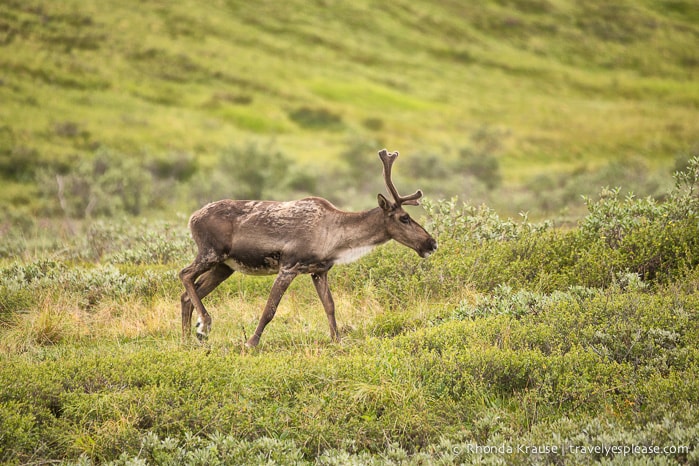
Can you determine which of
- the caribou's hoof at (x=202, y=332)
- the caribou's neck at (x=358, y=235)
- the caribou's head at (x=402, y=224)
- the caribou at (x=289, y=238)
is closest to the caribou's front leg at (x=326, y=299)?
the caribou at (x=289, y=238)

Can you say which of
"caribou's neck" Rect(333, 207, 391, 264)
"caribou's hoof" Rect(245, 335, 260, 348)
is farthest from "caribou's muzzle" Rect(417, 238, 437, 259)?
"caribou's hoof" Rect(245, 335, 260, 348)

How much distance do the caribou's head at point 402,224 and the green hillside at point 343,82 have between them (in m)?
24.6

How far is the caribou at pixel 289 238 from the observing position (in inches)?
343

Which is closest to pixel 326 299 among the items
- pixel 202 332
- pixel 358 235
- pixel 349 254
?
pixel 349 254

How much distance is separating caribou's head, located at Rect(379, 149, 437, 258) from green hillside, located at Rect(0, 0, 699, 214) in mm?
24630

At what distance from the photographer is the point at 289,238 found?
28.7ft

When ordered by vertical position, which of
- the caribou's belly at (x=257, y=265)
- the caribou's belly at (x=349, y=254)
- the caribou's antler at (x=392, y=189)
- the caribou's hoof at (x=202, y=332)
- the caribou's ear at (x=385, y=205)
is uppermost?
the caribou's antler at (x=392, y=189)

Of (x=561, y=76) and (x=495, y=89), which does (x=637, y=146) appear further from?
(x=561, y=76)

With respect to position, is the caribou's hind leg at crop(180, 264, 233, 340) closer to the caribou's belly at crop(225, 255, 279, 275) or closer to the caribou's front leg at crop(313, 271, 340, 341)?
the caribou's belly at crop(225, 255, 279, 275)

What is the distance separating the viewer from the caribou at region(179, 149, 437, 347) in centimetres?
872

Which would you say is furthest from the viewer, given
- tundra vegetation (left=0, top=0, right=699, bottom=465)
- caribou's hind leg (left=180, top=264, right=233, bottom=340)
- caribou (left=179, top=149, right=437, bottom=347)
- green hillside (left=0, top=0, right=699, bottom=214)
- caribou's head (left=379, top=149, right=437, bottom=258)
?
green hillside (left=0, top=0, right=699, bottom=214)

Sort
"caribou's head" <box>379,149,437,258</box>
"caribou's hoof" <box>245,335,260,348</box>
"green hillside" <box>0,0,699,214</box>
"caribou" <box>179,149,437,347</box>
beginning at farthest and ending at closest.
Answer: "green hillside" <box>0,0,699,214</box> < "caribou's head" <box>379,149,437,258</box> < "caribou" <box>179,149,437,347</box> < "caribou's hoof" <box>245,335,260,348</box>

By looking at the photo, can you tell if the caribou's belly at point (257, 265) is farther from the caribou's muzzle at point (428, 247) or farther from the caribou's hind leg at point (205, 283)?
the caribou's muzzle at point (428, 247)

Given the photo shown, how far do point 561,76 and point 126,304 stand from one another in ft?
342
